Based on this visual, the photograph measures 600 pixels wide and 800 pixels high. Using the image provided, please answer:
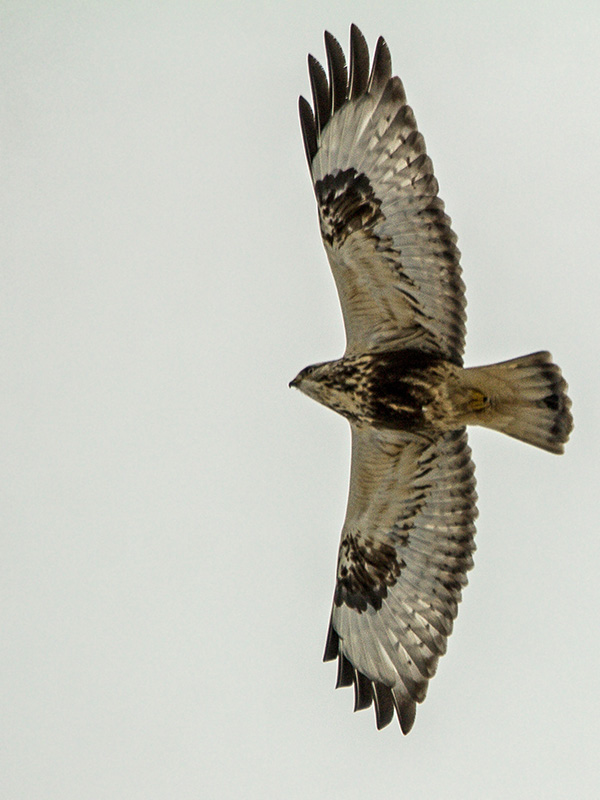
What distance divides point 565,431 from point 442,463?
74 centimetres

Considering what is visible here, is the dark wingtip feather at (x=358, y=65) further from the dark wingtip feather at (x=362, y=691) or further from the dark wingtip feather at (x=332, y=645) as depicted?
the dark wingtip feather at (x=362, y=691)

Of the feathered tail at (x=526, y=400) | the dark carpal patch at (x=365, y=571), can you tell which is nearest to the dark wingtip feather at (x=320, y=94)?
the feathered tail at (x=526, y=400)

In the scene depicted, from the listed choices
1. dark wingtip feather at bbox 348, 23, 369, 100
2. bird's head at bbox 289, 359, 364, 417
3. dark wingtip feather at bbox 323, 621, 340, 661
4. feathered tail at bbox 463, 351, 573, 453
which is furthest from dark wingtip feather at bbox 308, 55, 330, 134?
dark wingtip feather at bbox 323, 621, 340, 661

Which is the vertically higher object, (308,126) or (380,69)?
(380,69)

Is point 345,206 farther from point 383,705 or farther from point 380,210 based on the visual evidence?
point 383,705

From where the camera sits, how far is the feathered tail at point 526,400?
5324 millimetres

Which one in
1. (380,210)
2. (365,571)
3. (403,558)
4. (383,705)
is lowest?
(383,705)

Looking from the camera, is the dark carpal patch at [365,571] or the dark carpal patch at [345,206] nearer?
the dark carpal patch at [345,206]

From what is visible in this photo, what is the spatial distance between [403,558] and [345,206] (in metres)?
1.92

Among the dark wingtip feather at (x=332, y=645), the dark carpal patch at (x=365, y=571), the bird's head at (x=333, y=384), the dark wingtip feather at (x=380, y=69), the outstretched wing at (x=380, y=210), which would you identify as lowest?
the dark wingtip feather at (x=332, y=645)

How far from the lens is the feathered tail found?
5324mm

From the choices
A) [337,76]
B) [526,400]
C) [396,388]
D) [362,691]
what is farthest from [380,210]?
[362,691]

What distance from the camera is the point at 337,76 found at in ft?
18.4

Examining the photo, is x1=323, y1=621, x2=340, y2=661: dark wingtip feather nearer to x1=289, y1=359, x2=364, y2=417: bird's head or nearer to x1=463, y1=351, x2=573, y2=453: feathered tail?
x1=289, y1=359, x2=364, y2=417: bird's head
